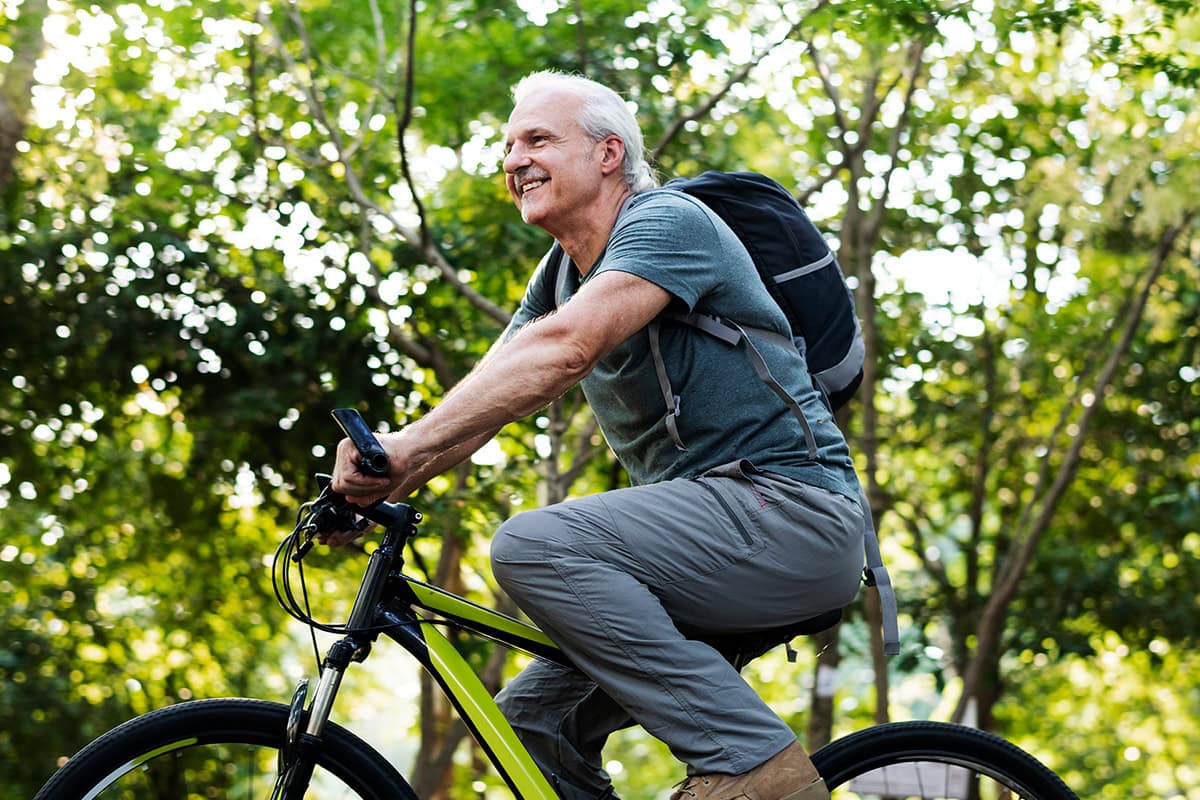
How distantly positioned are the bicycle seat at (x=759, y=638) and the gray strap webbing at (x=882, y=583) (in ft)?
0.31

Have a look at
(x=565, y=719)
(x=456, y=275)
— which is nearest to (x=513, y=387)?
(x=565, y=719)

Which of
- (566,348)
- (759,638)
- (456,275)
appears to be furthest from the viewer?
(456,275)

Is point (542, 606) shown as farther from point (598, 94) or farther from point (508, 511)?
point (508, 511)

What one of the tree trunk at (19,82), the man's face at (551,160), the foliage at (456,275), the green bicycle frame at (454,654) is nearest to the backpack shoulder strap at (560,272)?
the man's face at (551,160)

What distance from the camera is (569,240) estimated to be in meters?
2.55

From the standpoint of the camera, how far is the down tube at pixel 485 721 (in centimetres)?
230

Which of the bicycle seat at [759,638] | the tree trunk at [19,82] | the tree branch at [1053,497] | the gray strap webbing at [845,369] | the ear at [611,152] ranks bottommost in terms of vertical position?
the bicycle seat at [759,638]

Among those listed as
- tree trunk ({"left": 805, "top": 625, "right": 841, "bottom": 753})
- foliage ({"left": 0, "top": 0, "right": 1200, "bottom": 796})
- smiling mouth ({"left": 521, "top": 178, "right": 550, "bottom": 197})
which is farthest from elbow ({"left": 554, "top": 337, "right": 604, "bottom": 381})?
tree trunk ({"left": 805, "top": 625, "right": 841, "bottom": 753})

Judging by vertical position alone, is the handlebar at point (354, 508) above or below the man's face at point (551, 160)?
below

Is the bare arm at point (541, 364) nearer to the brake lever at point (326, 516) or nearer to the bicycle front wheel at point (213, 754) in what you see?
the brake lever at point (326, 516)

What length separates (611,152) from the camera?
2.55 meters

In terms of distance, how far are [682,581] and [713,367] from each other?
1.23 ft

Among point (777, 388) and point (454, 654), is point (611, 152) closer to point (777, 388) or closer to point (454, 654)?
point (777, 388)

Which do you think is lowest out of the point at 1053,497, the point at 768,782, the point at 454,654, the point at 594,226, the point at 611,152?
the point at 768,782
